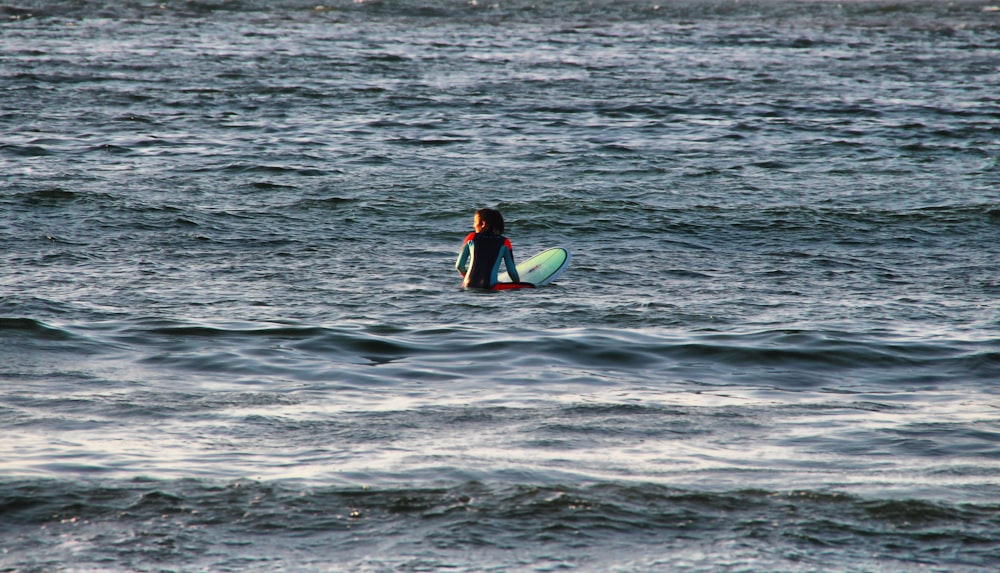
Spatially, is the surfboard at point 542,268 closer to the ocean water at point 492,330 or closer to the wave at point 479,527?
the ocean water at point 492,330

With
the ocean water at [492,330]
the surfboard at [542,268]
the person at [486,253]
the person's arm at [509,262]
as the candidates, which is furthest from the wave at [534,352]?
the surfboard at [542,268]

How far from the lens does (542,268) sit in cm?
1313

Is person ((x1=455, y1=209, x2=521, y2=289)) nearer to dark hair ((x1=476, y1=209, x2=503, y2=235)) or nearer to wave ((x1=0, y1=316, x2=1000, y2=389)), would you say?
dark hair ((x1=476, y1=209, x2=503, y2=235))

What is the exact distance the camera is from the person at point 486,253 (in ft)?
41.5

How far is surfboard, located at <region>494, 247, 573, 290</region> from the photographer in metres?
13.0

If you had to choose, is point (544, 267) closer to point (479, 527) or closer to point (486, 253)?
point (486, 253)

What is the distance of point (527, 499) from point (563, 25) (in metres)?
35.5

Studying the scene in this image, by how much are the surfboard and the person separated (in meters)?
0.16

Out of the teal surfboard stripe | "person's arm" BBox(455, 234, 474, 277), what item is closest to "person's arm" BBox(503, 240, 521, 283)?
the teal surfboard stripe

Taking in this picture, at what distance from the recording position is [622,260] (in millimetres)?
14203

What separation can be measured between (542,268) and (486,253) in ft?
2.64

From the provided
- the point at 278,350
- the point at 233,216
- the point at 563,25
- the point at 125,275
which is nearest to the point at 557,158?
the point at 233,216

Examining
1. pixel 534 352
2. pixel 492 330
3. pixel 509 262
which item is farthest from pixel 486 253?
pixel 534 352

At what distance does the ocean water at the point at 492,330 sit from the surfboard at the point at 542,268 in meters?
0.23
